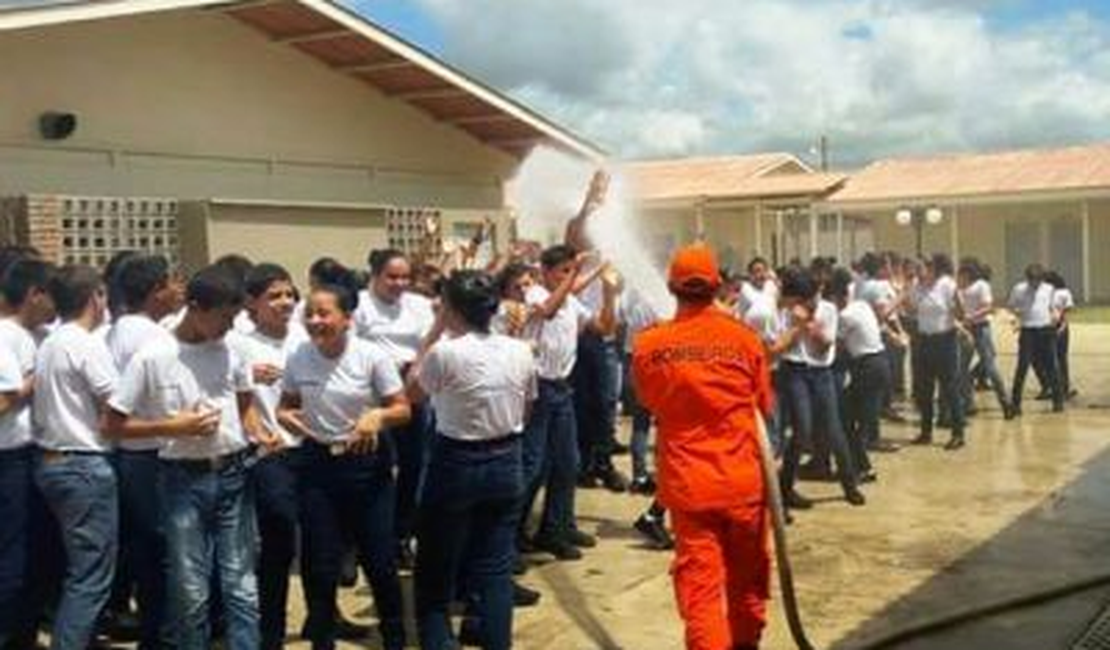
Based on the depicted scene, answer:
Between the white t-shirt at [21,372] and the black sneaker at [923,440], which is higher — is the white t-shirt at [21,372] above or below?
above

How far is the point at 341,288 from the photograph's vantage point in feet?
18.3

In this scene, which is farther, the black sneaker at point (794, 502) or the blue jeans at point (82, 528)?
the black sneaker at point (794, 502)

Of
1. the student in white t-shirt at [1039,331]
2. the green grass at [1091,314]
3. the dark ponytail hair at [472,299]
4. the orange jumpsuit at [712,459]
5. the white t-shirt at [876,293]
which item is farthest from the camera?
the green grass at [1091,314]

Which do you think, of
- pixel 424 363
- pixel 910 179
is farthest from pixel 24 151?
pixel 910 179

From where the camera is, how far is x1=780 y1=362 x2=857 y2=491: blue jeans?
8.90 meters

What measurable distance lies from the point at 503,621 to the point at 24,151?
6474mm

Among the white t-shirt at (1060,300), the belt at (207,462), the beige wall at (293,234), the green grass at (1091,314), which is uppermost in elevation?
the beige wall at (293,234)

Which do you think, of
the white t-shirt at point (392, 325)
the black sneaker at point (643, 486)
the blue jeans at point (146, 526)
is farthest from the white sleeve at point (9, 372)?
the black sneaker at point (643, 486)

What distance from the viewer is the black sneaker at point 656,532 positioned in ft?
25.7

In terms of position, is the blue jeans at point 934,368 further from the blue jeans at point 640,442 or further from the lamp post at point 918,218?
the lamp post at point 918,218

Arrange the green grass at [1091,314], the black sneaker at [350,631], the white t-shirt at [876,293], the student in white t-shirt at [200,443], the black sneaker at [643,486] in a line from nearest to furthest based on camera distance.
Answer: the student in white t-shirt at [200,443] < the black sneaker at [350,631] < the black sneaker at [643,486] < the white t-shirt at [876,293] < the green grass at [1091,314]

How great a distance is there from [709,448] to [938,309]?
24.2ft

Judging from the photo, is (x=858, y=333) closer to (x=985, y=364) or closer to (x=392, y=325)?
(x=985, y=364)

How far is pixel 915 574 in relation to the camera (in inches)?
280
